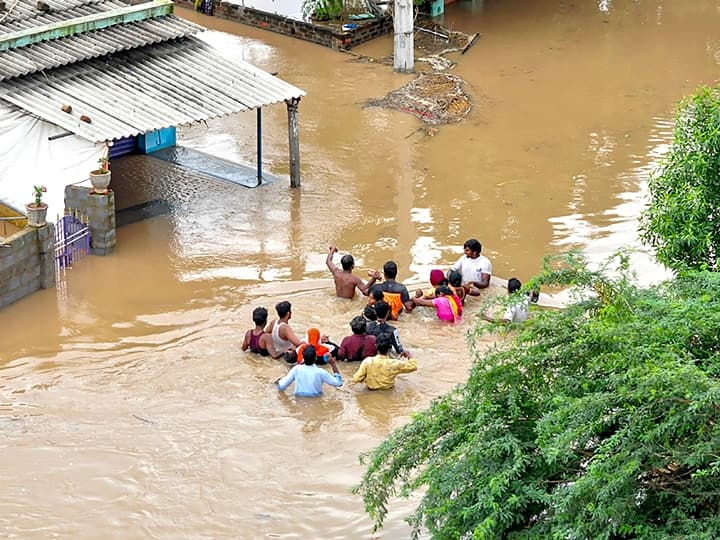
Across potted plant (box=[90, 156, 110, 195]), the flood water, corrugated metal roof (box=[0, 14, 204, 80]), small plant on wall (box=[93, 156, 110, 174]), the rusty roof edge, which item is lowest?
the flood water

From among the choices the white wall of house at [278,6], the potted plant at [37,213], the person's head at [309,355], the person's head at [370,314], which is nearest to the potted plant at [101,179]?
the potted plant at [37,213]

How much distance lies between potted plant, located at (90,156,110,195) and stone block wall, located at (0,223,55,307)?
103 centimetres

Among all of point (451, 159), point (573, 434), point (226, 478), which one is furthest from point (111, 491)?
point (451, 159)

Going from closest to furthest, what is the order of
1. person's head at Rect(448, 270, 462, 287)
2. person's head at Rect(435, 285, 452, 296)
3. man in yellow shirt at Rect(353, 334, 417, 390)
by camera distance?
1. man in yellow shirt at Rect(353, 334, 417, 390)
2. person's head at Rect(435, 285, 452, 296)
3. person's head at Rect(448, 270, 462, 287)

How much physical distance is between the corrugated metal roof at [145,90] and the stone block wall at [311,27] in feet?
22.9

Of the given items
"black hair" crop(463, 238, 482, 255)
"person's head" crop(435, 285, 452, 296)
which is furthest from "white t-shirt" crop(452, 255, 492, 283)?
"person's head" crop(435, 285, 452, 296)

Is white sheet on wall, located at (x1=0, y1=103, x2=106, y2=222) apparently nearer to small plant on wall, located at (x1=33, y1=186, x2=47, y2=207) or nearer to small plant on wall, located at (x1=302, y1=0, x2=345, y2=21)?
small plant on wall, located at (x1=33, y1=186, x2=47, y2=207)

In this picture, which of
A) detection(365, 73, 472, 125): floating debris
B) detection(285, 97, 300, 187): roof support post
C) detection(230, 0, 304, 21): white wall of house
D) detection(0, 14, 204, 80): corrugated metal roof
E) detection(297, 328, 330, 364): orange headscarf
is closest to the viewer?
detection(297, 328, 330, 364): orange headscarf

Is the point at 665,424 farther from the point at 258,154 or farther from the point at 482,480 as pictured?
the point at 258,154

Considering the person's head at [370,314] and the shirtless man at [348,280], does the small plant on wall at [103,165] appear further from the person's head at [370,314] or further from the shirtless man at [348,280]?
the person's head at [370,314]

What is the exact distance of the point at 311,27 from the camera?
2569 centimetres

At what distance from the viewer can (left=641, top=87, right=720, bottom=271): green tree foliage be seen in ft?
36.2

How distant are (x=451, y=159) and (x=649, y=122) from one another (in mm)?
4095

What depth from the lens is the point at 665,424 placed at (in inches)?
269
